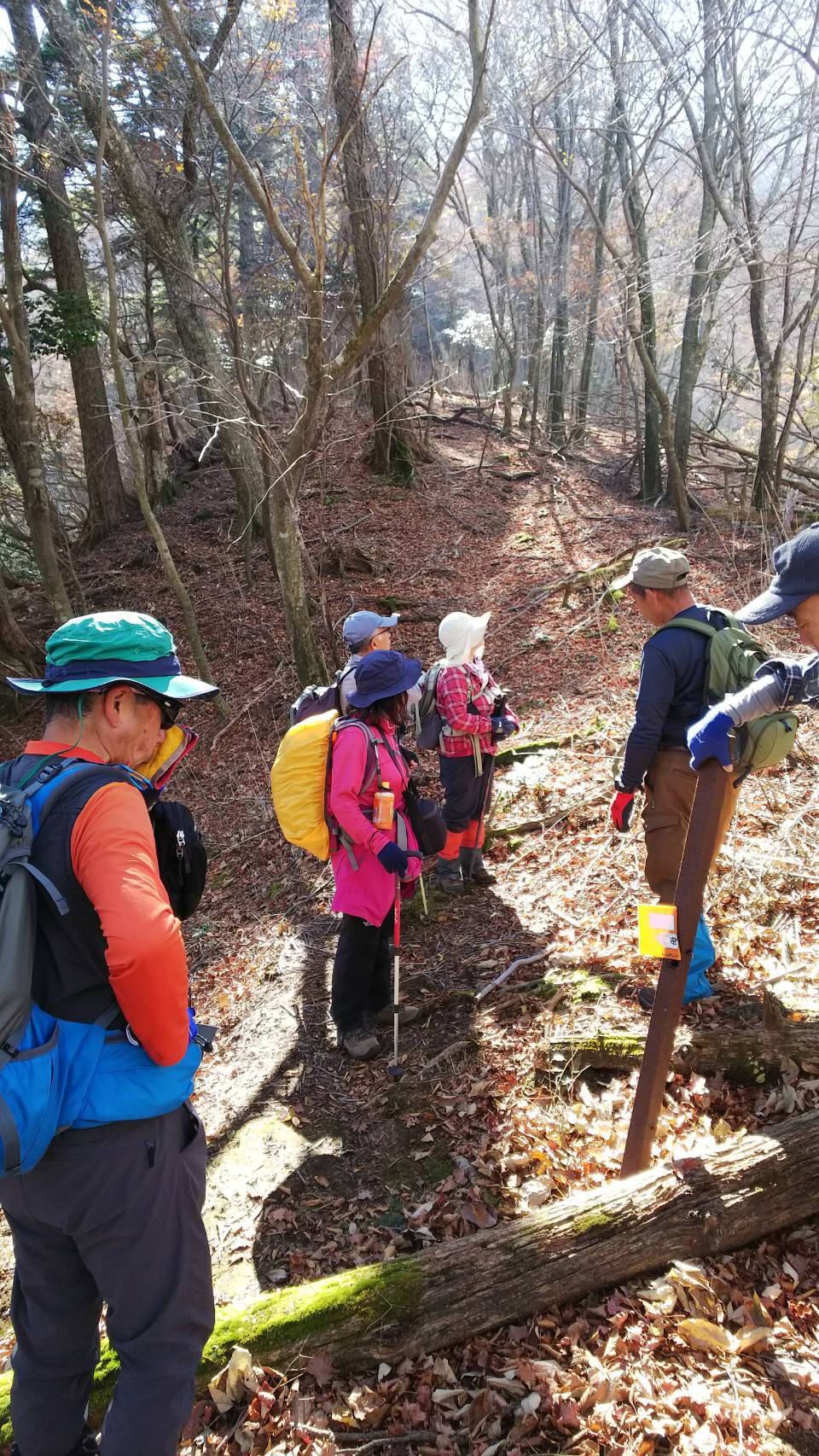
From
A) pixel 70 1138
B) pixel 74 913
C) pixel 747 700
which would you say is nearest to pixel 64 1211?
pixel 70 1138

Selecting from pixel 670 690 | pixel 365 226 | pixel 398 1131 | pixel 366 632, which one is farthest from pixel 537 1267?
pixel 365 226

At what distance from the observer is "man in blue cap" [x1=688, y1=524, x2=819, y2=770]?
229 cm

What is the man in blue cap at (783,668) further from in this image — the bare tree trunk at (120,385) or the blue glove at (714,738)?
the bare tree trunk at (120,385)

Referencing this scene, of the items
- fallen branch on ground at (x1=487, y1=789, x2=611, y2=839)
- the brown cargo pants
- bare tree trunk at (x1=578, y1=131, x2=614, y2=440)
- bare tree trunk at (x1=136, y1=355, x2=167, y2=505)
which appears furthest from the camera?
bare tree trunk at (x1=578, y1=131, x2=614, y2=440)

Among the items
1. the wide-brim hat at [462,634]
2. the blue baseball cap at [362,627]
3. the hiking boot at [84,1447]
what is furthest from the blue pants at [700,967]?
the hiking boot at [84,1447]

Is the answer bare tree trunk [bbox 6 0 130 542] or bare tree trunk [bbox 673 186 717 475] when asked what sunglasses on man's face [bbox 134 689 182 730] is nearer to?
bare tree trunk [bbox 6 0 130 542]

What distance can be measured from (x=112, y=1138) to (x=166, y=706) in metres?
1.20

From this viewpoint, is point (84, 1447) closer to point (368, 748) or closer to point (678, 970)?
point (678, 970)

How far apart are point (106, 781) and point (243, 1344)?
2.23 m

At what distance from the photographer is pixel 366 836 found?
3865 millimetres

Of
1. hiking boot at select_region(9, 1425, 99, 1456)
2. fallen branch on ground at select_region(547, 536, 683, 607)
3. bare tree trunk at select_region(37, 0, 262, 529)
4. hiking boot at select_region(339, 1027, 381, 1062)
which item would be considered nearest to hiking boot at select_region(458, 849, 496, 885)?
hiking boot at select_region(339, 1027, 381, 1062)

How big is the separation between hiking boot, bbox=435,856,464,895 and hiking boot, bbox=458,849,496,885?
0.06m

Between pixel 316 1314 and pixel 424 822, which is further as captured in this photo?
pixel 424 822

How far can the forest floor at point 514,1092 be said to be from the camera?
2.45 meters
